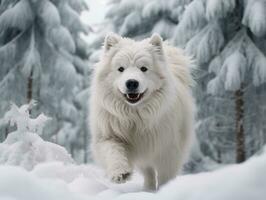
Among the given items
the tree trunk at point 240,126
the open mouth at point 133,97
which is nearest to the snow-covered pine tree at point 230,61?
the tree trunk at point 240,126

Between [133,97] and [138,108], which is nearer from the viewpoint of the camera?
[133,97]

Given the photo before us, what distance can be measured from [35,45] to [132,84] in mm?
13743

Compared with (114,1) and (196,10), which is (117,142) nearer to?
(196,10)

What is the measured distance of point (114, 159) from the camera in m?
4.64

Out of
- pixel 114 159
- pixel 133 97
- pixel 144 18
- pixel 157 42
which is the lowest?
pixel 114 159

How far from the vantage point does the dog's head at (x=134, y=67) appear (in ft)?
16.9

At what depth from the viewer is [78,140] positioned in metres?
28.1

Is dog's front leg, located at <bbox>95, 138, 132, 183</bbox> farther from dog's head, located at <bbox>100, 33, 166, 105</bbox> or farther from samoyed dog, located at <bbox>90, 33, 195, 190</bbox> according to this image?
dog's head, located at <bbox>100, 33, 166, 105</bbox>

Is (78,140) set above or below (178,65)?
above

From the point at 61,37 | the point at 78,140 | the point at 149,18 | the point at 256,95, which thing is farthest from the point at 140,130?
the point at 78,140

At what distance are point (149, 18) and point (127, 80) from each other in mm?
14560

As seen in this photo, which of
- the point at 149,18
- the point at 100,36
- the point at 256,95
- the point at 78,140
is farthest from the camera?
the point at 78,140

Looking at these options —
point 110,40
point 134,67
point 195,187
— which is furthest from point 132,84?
point 195,187

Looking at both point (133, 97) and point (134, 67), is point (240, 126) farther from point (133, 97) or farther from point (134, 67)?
point (133, 97)
